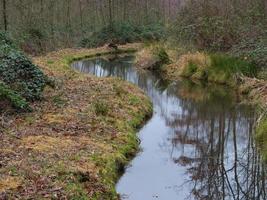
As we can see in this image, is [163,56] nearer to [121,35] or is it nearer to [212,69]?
[212,69]

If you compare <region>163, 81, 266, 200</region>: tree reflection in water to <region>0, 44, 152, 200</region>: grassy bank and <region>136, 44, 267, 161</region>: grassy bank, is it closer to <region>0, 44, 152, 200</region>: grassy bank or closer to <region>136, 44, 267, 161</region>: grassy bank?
<region>136, 44, 267, 161</region>: grassy bank

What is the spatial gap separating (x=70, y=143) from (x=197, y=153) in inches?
140

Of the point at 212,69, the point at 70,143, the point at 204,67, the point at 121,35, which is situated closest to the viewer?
the point at 70,143

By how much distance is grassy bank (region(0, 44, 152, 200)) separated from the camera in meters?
8.97

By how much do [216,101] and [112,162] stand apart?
374 inches

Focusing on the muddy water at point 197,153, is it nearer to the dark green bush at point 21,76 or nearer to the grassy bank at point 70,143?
the grassy bank at point 70,143

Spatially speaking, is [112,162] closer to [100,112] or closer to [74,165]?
[74,165]

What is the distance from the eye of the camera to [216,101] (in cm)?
1998

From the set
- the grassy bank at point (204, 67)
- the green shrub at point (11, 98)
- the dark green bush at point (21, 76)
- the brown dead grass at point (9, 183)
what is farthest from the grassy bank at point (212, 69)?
the brown dead grass at point (9, 183)

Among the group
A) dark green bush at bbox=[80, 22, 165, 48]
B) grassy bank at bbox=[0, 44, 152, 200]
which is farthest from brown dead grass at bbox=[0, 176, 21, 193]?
dark green bush at bbox=[80, 22, 165, 48]

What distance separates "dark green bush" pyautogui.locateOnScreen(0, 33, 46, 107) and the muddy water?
137 inches

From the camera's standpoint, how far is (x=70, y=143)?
11711 millimetres

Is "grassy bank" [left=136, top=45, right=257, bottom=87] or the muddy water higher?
"grassy bank" [left=136, top=45, right=257, bottom=87]

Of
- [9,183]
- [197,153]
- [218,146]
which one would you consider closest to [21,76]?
[197,153]
